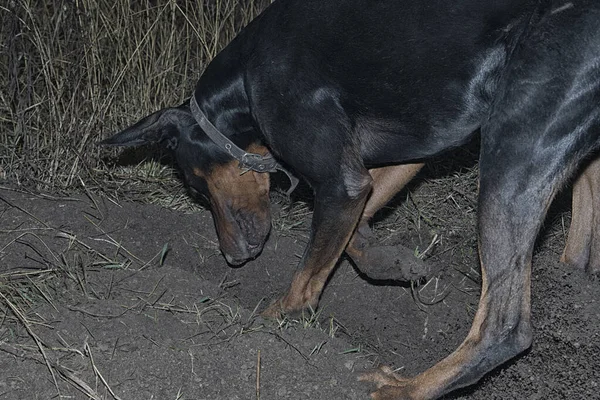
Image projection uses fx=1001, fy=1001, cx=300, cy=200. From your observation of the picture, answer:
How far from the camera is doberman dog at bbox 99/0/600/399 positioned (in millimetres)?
4121

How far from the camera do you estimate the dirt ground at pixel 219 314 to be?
445 centimetres

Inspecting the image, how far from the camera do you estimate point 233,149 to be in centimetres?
521

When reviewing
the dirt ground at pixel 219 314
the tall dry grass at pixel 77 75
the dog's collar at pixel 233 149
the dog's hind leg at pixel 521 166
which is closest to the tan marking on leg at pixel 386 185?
the dirt ground at pixel 219 314

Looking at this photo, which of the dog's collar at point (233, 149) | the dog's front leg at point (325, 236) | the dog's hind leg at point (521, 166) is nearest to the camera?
the dog's hind leg at point (521, 166)

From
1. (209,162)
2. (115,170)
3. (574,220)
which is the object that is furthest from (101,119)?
(574,220)

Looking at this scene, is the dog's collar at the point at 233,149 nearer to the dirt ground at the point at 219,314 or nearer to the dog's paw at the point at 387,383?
the dirt ground at the point at 219,314

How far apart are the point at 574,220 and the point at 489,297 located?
131cm

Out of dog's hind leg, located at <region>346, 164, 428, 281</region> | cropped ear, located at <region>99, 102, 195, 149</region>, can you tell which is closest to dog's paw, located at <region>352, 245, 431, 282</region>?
dog's hind leg, located at <region>346, 164, 428, 281</region>

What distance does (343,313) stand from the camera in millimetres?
5402

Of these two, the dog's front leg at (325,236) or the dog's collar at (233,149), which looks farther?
the dog's collar at (233,149)

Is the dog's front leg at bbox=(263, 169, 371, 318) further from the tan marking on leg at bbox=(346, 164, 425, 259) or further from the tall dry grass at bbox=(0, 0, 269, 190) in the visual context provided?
the tall dry grass at bbox=(0, 0, 269, 190)

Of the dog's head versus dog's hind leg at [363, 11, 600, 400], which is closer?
dog's hind leg at [363, 11, 600, 400]

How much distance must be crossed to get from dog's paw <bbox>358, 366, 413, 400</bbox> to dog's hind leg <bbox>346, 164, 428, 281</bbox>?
0.63 m

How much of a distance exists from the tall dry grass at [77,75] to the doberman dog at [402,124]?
0.97 m
